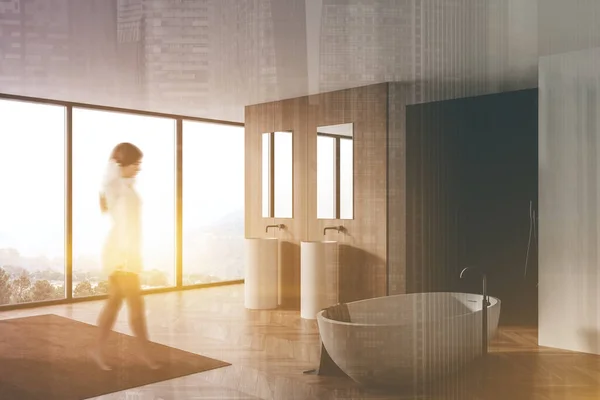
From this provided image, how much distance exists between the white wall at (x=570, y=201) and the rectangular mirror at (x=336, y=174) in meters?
1.25

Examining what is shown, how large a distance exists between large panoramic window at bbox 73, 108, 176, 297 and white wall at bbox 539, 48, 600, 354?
2.37 metres

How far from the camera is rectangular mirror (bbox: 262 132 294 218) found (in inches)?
162

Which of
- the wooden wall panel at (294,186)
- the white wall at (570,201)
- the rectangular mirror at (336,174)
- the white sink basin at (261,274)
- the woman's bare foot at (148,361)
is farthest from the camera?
the wooden wall panel at (294,186)

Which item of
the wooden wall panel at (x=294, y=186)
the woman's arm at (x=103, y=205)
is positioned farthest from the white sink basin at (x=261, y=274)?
the woman's arm at (x=103, y=205)

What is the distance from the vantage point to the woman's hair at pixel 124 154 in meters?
0.80

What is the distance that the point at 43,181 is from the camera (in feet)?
3.11

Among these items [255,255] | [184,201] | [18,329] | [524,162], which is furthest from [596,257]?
[18,329]

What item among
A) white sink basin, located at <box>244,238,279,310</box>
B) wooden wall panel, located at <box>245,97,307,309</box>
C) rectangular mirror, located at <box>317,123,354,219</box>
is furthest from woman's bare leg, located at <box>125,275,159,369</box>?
wooden wall panel, located at <box>245,97,307,309</box>

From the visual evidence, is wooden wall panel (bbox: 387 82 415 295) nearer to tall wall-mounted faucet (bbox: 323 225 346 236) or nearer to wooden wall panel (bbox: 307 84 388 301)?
wooden wall panel (bbox: 307 84 388 301)

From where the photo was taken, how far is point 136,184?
835 millimetres

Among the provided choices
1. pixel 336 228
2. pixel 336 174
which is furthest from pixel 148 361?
pixel 336 174

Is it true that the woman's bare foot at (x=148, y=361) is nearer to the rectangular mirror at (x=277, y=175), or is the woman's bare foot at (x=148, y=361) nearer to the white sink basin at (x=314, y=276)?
the white sink basin at (x=314, y=276)

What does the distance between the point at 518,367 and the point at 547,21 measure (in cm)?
152

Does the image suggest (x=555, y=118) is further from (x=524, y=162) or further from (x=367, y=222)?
(x=367, y=222)
